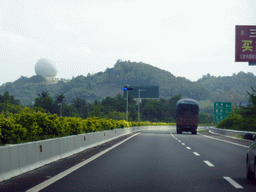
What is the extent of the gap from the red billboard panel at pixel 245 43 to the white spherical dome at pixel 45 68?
13860 cm

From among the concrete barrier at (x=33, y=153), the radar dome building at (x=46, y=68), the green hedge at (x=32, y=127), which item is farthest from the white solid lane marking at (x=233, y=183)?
the radar dome building at (x=46, y=68)

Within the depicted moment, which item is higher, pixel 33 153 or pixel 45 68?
pixel 45 68

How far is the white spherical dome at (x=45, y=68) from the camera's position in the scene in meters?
163

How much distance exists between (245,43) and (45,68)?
460 feet

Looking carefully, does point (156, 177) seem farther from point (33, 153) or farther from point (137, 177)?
point (33, 153)

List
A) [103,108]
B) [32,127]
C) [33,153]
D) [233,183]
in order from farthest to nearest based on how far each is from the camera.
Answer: [103,108] < [32,127] < [33,153] < [233,183]

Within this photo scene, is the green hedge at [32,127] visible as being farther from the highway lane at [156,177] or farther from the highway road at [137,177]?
the highway lane at [156,177]

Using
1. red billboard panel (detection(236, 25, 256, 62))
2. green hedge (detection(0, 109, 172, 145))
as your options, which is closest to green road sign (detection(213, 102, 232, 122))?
red billboard panel (detection(236, 25, 256, 62))

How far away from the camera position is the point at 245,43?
29828 mm

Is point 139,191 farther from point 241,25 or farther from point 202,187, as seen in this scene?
point 241,25

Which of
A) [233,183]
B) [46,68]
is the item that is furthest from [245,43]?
[46,68]


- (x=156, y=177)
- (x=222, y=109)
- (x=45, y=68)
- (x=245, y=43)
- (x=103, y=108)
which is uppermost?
(x=45, y=68)

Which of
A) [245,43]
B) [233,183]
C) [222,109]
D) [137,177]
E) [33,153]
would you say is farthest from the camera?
[222,109]

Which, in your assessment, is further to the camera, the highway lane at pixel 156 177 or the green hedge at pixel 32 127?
the green hedge at pixel 32 127
